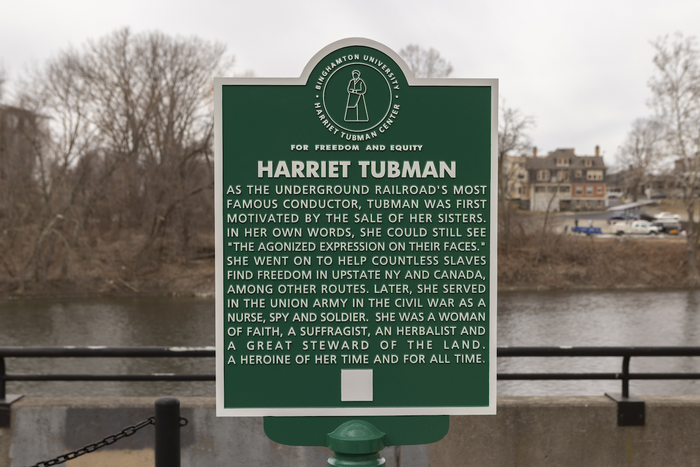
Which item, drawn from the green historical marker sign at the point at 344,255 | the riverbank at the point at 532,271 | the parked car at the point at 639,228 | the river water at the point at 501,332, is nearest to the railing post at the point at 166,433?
the green historical marker sign at the point at 344,255

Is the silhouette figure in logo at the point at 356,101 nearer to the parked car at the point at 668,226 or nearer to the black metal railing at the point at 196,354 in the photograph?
the black metal railing at the point at 196,354

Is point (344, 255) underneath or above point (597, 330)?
above

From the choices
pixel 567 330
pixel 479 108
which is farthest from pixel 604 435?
pixel 567 330

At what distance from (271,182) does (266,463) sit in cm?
277

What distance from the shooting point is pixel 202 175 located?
4100 cm

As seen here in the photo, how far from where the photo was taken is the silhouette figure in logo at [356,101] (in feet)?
11.4

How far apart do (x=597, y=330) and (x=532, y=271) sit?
14183mm

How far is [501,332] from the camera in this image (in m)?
22.7

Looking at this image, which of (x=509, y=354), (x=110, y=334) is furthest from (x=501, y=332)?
(x=509, y=354)

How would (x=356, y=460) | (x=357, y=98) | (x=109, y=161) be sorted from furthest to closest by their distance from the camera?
(x=109, y=161) → (x=357, y=98) → (x=356, y=460)

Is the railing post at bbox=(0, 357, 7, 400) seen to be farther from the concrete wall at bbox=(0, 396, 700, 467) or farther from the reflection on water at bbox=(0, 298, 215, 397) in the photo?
the reflection on water at bbox=(0, 298, 215, 397)

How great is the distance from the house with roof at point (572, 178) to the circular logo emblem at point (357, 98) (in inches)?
3743

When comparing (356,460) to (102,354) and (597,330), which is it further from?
(597,330)

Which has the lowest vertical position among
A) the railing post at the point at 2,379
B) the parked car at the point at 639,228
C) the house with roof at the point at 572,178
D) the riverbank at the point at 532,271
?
the riverbank at the point at 532,271
